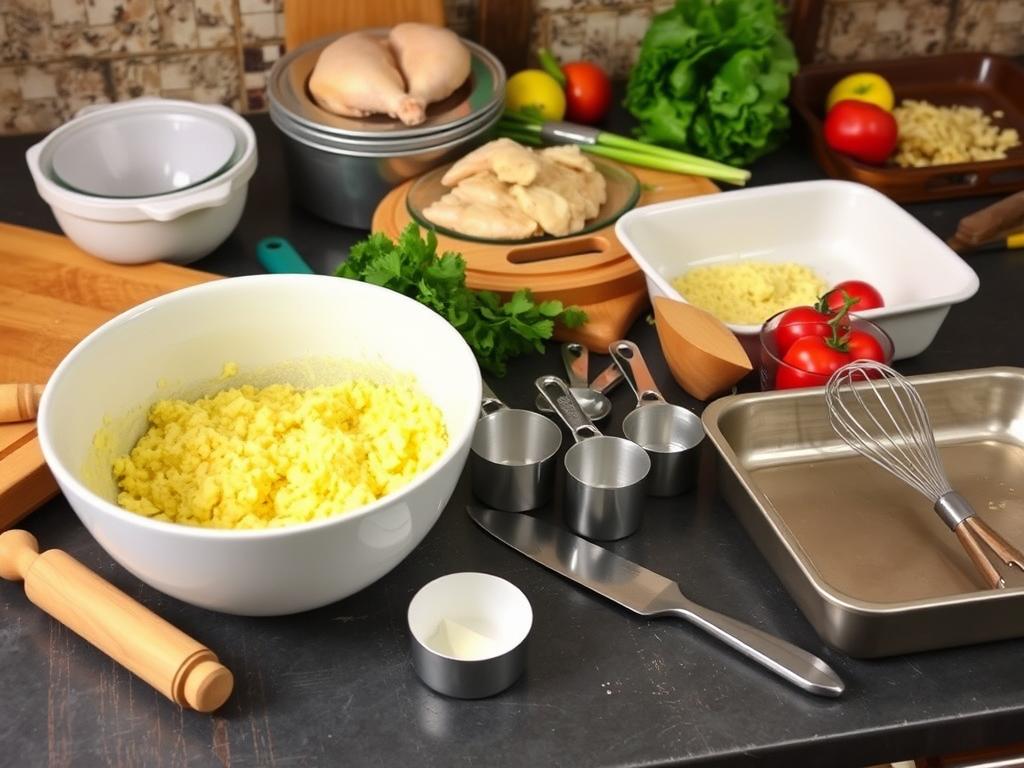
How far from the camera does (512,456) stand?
1.08 meters

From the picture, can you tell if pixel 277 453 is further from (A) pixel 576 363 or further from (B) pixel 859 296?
(B) pixel 859 296

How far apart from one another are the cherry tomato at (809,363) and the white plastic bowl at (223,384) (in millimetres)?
351

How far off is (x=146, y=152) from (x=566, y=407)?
0.66m

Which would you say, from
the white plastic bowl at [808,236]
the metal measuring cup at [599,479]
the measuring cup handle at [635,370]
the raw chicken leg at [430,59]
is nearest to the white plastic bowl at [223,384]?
the metal measuring cup at [599,479]

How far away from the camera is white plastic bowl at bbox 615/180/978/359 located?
1289mm

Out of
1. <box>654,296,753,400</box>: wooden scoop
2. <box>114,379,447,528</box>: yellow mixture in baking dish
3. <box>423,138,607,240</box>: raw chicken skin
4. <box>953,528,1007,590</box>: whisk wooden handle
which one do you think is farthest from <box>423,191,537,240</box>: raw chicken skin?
<box>953,528,1007,590</box>: whisk wooden handle

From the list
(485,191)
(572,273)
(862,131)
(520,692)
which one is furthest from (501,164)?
(520,692)

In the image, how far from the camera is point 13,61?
5.00 feet

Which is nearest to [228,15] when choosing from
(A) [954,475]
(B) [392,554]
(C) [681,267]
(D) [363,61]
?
(D) [363,61]

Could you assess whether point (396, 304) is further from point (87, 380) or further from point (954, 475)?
point (954, 475)

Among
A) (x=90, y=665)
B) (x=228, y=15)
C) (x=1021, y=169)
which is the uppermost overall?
(x=228, y=15)

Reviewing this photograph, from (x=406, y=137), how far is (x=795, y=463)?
0.62 metres

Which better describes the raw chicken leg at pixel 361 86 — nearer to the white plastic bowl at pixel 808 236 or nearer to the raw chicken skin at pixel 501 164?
the raw chicken skin at pixel 501 164

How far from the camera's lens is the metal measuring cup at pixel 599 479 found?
3.19 ft
